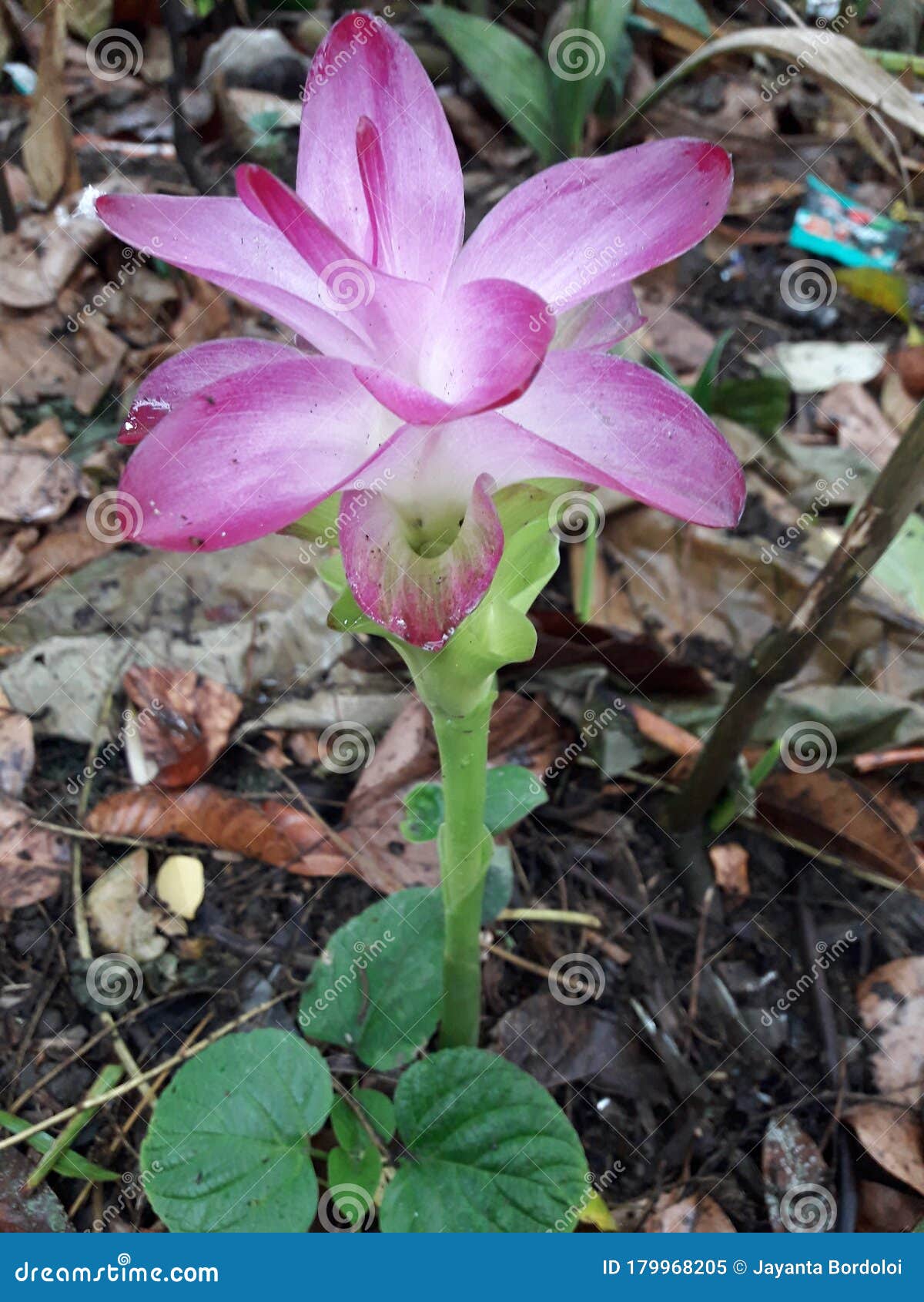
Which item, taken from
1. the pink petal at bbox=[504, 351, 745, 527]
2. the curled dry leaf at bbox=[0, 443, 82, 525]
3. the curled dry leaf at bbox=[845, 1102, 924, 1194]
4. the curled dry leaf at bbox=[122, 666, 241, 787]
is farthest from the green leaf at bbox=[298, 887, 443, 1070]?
the curled dry leaf at bbox=[0, 443, 82, 525]

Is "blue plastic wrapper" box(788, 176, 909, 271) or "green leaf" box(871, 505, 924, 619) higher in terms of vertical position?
"blue plastic wrapper" box(788, 176, 909, 271)

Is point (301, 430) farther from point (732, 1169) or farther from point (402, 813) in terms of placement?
point (732, 1169)

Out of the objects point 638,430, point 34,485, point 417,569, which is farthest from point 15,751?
point 638,430

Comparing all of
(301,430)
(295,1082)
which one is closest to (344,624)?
(301,430)

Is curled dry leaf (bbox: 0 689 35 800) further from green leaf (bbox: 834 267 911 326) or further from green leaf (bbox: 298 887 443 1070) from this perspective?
green leaf (bbox: 834 267 911 326)

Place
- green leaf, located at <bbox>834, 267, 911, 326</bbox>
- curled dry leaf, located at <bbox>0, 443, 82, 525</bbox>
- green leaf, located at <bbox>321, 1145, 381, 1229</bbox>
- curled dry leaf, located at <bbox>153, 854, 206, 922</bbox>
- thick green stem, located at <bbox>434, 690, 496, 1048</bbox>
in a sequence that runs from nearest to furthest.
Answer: thick green stem, located at <bbox>434, 690, 496, 1048</bbox>, green leaf, located at <bbox>321, 1145, 381, 1229</bbox>, curled dry leaf, located at <bbox>153, 854, 206, 922</bbox>, curled dry leaf, located at <bbox>0, 443, 82, 525</bbox>, green leaf, located at <bbox>834, 267, 911, 326</bbox>

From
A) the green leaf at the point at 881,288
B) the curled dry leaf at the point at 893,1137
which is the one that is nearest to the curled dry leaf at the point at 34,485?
the curled dry leaf at the point at 893,1137

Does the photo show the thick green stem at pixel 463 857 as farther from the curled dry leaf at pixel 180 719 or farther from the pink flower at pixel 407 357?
the curled dry leaf at pixel 180 719
